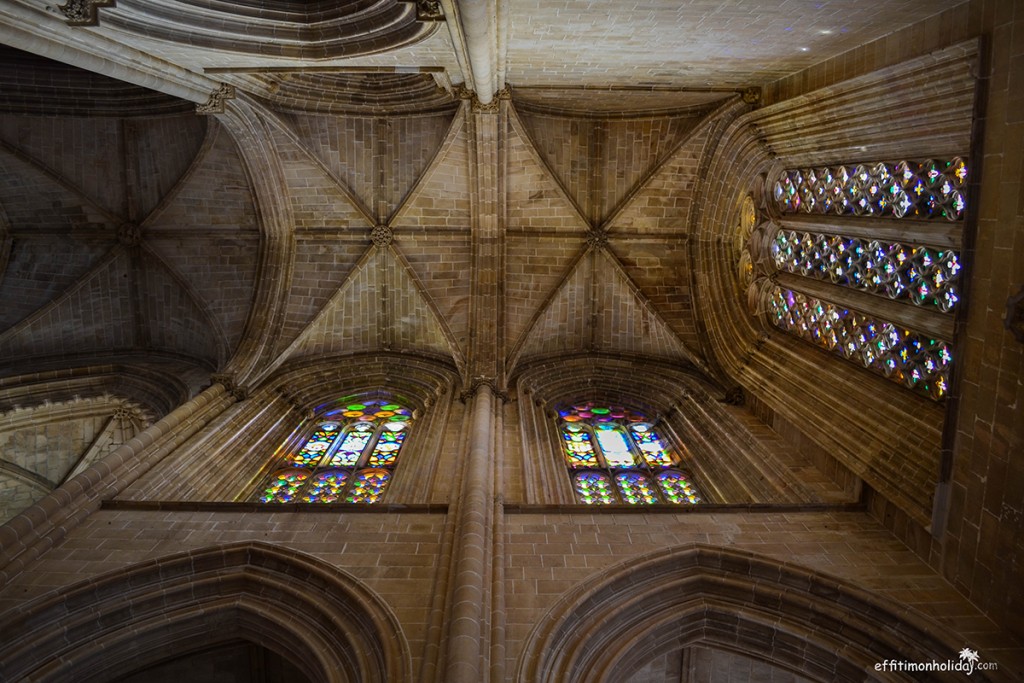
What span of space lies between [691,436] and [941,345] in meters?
3.97

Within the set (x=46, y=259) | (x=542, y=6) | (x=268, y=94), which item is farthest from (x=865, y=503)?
(x=46, y=259)

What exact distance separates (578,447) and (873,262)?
488 cm

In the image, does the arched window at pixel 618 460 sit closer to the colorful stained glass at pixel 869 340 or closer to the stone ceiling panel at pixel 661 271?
the stone ceiling panel at pixel 661 271

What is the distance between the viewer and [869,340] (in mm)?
8930

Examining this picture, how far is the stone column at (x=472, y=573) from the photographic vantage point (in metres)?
5.16

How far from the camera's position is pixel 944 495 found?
21.7 feet

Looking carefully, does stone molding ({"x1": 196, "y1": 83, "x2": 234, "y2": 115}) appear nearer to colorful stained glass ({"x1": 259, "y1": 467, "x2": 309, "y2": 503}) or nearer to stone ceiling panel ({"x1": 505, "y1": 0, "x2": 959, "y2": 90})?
stone ceiling panel ({"x1": 505, "y1": 0, "x2": 959, "y2": 90})

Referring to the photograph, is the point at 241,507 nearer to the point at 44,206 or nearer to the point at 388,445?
the point at 388,445

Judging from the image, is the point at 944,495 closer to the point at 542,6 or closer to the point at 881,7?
the point at 881,7

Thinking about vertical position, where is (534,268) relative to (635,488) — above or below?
above

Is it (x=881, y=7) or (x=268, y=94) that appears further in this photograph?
(x=268, y=94)

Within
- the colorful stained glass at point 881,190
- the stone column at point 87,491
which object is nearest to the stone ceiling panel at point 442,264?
the stone column at point 87,491

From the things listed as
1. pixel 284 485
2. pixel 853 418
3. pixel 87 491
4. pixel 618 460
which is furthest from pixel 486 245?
pixel 87 491

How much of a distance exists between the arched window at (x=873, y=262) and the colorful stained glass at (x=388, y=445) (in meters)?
6.34
